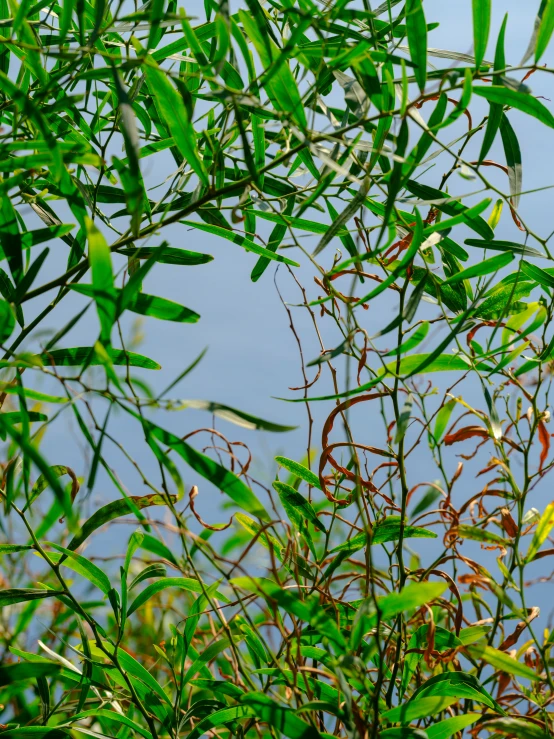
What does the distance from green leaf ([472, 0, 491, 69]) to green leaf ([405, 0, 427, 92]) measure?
4 centimetres

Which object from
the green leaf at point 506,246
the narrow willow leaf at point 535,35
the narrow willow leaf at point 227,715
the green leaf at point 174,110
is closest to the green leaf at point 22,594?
the narrow willow leaf at point 227,715

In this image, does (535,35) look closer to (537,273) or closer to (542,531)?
(537,273)

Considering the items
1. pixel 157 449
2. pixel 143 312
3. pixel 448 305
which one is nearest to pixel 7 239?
pixel 143 312

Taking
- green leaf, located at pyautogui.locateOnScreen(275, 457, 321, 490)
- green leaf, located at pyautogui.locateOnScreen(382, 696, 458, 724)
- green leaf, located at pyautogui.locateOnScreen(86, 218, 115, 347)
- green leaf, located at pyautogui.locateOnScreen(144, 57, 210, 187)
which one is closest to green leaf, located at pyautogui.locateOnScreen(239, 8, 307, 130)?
green leaf, located at pyautogui.locateOnScreen(144, 57, 210, 187)

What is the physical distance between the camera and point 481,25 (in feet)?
1.84

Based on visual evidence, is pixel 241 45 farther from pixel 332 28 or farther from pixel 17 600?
pixel 17 600

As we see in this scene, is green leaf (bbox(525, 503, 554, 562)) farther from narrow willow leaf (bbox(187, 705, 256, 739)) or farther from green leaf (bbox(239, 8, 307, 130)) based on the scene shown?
green leaf (bbox(239, 8, 307, 130))

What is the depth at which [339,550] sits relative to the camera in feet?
2.21

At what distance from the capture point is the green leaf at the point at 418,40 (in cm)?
54

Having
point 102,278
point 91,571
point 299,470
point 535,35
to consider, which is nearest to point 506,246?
point 535,35

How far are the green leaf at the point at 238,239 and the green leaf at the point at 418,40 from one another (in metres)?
0.22

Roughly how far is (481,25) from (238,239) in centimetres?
29

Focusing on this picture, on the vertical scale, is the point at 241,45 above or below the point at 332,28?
below

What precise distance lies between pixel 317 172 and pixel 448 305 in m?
0.20
